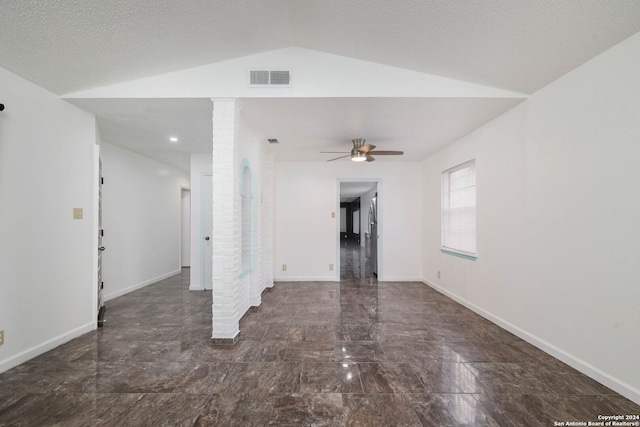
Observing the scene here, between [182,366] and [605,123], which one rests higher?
[605,123]

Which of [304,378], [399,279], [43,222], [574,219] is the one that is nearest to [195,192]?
[43,222]

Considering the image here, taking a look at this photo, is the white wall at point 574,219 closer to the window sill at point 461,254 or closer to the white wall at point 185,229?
the window sill at point 461,254

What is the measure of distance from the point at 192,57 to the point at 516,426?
3874 mm

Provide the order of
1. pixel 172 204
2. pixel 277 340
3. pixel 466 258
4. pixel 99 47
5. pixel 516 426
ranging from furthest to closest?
pixel 172 204, pixel 466 258, pixel 277 340, pixel 99 47, pixel 516 426

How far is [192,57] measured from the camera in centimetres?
239

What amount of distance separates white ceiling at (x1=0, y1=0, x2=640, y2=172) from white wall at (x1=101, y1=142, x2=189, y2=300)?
1474 mm

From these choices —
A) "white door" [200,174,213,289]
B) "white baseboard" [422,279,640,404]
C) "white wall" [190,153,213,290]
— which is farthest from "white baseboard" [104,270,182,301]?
"white baseboard" [422,279,640,404]

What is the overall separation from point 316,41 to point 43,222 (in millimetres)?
3224

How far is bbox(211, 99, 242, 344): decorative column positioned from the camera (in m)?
2.55

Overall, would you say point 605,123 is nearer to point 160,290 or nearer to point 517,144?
point 517,144

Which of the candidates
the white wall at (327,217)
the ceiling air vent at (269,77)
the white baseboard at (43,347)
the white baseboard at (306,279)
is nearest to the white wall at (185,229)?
the white wall at (327,217)

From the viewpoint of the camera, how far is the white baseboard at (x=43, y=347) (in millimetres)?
2094

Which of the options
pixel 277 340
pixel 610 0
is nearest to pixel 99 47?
pixel 277 340

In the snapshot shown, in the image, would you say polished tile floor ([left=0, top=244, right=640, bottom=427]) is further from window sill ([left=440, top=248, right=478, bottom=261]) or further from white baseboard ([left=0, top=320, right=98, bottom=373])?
window sill ([left=440, top=248, right=478, bottom=261])
